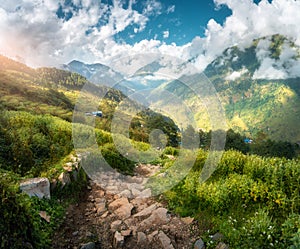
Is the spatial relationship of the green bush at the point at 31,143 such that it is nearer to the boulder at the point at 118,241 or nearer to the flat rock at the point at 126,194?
the flat rock at the point at 126,194

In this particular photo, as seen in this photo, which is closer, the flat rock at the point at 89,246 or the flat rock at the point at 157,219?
the flat rock at the point at 89,246

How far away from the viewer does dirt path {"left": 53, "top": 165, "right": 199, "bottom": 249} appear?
698 cm

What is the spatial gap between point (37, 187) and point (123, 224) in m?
2.60

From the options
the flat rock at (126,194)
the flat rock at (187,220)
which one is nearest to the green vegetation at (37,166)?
the flat rock at (126,194)

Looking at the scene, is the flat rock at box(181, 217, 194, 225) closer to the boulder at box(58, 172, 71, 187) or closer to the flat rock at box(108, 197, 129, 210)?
the flat rock at box(108, 197, 129, 210)

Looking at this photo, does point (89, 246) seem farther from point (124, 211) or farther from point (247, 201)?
point (247, 201)

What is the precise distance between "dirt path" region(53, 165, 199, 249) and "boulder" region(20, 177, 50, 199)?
909mm

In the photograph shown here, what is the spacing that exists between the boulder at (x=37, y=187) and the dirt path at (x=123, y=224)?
0.91 metres

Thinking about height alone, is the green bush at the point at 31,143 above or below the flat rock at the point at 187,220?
above

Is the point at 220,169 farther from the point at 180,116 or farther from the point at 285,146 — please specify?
the point at 285,146

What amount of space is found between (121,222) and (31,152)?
500 cm

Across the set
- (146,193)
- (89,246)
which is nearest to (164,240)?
(89,246)

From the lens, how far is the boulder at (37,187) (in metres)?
7.74

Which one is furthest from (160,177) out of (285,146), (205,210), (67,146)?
(285,146)
